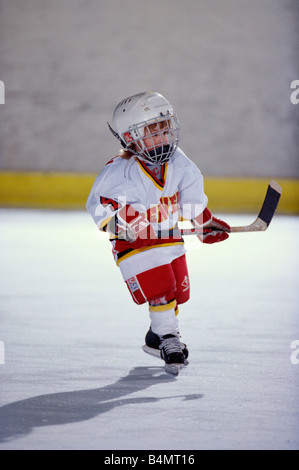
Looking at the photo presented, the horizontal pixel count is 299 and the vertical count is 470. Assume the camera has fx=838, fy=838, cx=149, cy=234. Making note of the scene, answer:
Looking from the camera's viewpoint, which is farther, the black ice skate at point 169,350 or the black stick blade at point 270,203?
the black stick blade at point 270,203

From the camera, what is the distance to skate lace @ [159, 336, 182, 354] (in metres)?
2.24

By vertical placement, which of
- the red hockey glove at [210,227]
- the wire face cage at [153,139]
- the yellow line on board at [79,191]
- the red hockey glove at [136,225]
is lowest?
the yellow line on board at [79,191]

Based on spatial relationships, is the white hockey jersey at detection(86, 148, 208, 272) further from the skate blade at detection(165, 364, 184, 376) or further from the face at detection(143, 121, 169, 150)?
the skate blade at detection(165, 364, 184, 376)

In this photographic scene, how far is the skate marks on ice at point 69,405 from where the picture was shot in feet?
5.68

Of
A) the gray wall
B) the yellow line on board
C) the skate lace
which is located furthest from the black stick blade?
the gray wall

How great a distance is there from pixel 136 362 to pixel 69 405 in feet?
1.58

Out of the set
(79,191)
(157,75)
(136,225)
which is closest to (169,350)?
(136,225)

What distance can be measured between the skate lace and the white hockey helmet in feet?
1.60

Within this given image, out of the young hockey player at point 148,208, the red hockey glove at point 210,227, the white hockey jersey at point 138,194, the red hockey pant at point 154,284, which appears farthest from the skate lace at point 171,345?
the red hockey glove at point 210,227

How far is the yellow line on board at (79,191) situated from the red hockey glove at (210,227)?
5.29 meters

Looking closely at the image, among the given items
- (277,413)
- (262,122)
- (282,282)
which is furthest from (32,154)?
(277,413)

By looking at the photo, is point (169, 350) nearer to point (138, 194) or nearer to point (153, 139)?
point (138, 194)

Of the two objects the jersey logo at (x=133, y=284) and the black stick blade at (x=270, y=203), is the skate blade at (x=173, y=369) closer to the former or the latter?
the jersey logo at (x=133, y=284)
